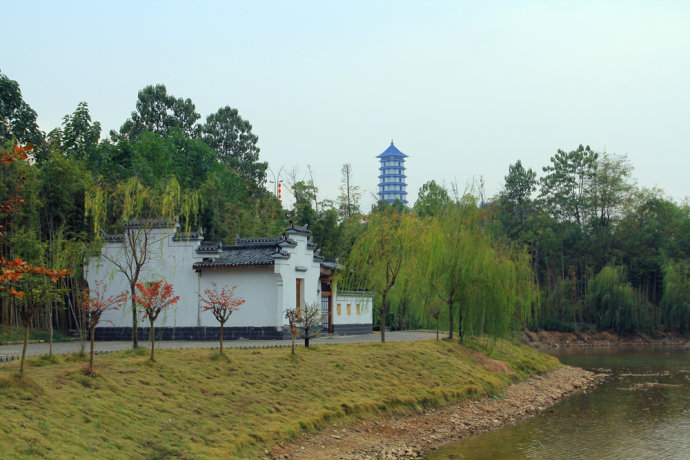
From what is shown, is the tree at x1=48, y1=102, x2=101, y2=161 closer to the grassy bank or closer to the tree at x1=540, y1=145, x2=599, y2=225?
the grassy bank

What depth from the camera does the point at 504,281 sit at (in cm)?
2458

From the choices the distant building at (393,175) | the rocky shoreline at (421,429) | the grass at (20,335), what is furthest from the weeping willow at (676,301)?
the distant building at (393,175)

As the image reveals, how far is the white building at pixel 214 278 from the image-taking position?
22672 millimetres

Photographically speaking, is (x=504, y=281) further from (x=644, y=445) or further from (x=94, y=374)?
(x=94, y=374)

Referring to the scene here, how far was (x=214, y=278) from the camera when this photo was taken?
2327 cm

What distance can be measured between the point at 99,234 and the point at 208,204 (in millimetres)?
12427

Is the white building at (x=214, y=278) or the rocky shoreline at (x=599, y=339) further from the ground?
the white building at (x=214, y=278)

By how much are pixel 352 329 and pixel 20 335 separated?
12491mm

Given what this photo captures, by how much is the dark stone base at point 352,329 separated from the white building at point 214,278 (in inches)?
123

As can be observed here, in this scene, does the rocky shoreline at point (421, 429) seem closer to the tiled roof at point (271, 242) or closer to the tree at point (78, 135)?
the tiled roof at point (271, 242)

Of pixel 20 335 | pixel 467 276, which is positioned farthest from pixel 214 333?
pixel 467 276

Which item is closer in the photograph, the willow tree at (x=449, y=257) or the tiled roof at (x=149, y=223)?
the tiled roof at (x=149, y=223)

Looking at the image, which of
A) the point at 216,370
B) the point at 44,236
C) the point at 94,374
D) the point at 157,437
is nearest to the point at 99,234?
the point at 44,236

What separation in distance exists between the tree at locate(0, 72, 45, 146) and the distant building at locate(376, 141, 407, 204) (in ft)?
283
